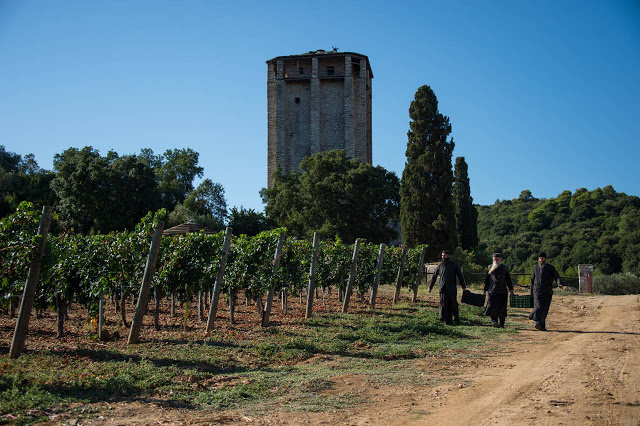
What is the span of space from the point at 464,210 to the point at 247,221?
15676 millimetres

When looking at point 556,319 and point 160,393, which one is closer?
point 160,393

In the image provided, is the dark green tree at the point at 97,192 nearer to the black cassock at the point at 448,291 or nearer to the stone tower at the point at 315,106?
the stone tower at the point at 315,106

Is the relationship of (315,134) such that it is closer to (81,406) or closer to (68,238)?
(68,238)

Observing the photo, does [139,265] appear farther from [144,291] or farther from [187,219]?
[187,219]

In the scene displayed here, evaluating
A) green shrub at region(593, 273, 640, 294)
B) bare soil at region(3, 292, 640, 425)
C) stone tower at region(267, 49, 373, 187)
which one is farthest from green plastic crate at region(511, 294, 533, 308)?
stone tower at region(267, 49, 373, 187)

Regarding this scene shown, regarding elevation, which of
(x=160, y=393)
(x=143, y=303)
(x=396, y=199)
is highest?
(x=396, y=199)

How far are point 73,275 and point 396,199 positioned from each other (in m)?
33.5

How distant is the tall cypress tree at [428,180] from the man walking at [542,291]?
2044 centimetres

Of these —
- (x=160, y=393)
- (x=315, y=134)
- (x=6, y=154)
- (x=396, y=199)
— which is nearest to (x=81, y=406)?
(x=160, y=393)

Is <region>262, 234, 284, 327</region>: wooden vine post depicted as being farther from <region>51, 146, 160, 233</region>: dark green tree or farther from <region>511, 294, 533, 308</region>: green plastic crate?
<region>51, 146, 160, 233</region>: dark green tree

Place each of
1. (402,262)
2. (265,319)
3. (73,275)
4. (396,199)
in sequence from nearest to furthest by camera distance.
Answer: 1. (73,275)
2. (265,319)
3. (402,262)
4. (396,199)

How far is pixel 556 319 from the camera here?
14.0 m

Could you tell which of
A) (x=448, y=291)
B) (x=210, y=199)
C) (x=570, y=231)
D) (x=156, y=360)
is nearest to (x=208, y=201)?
(x=210, y=199)

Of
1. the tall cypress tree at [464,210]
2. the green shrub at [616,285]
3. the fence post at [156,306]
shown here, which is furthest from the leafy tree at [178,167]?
the fence post at [156,306]
